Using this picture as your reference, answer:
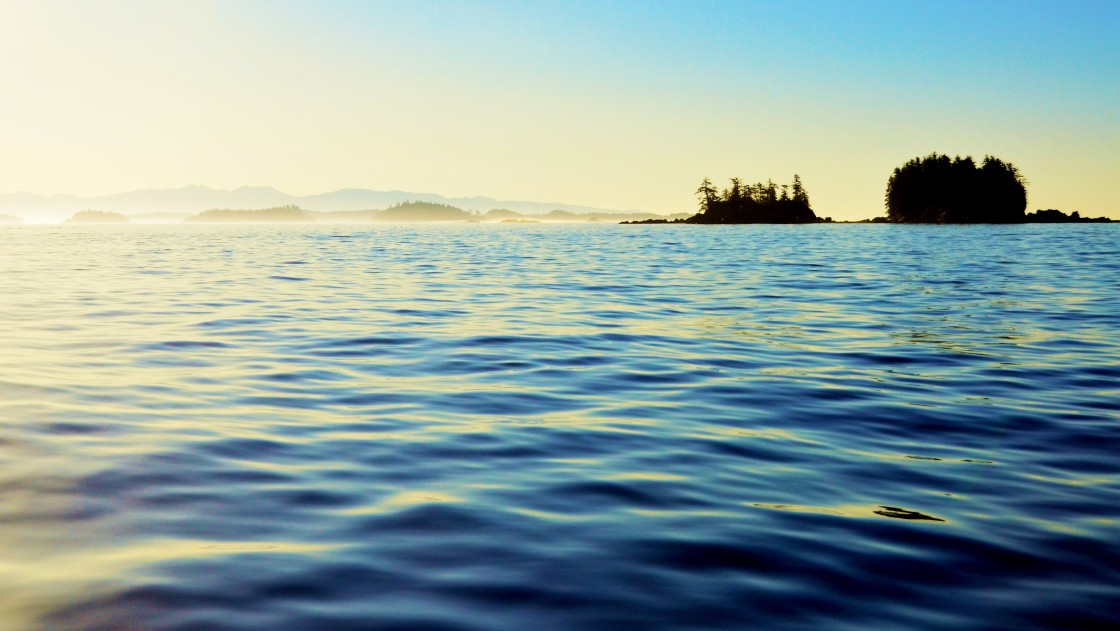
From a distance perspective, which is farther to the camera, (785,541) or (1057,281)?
(1057,281)

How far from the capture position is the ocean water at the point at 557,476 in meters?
5.38

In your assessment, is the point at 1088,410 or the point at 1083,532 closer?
the point at 1083,532

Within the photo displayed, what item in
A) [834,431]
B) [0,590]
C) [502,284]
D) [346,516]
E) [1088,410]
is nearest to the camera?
[0,590]

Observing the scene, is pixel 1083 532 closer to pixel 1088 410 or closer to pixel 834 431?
pixel 834 431

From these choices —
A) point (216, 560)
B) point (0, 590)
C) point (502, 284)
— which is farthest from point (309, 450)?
point (502, 284)

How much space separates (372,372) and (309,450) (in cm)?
476

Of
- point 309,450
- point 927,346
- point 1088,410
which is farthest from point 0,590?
point 927,346

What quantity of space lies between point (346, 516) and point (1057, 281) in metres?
31.9

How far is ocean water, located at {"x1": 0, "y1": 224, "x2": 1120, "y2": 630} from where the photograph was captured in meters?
5.38

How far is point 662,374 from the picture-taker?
535 inches

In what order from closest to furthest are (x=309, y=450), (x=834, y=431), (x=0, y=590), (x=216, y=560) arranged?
(x=0, y=590) → (x=216, y=560) → (x=309, y=450) → (x=834, y=431)

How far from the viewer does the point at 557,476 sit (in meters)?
8.07

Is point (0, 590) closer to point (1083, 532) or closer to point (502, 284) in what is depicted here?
point (1083, 532)

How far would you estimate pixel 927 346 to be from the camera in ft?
54.0
